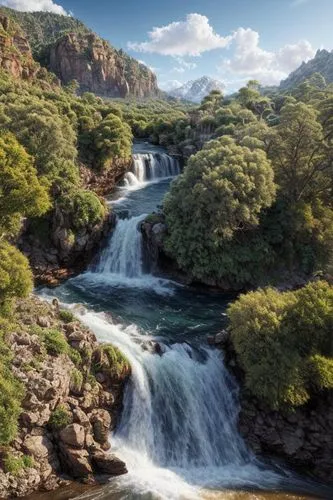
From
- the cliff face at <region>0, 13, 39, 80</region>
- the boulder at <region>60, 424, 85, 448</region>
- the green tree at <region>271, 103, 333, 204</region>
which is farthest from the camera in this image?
the cliff face at <region>0, 13, 39, 80</region>

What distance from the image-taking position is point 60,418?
56.3 feet

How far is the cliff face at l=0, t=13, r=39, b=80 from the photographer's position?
6656 cm

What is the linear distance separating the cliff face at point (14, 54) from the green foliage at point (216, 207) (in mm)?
49612

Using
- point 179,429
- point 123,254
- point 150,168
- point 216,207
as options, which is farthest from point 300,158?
point 150,168

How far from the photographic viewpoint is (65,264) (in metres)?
32.8

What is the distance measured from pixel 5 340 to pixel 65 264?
15218mm

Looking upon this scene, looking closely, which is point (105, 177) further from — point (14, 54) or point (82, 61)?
point (82, 61)

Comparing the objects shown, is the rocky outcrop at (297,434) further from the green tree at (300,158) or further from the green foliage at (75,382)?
the green tree at (300,158)

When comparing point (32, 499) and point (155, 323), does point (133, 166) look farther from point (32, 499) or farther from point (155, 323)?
point (32, 499)

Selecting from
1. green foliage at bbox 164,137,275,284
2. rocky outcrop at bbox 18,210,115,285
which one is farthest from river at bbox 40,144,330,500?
→ green foliage at bbox 164,137,275,284

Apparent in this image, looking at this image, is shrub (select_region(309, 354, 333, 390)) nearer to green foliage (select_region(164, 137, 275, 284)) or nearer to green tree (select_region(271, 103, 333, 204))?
green foliage (select_region(164, 137, 275, 284))

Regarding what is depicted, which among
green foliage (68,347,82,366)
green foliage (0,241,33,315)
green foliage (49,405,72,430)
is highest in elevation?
green foliage (0,241,33,315)

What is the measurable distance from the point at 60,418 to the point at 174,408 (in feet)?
20.8

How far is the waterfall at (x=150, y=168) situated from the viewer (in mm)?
55869
